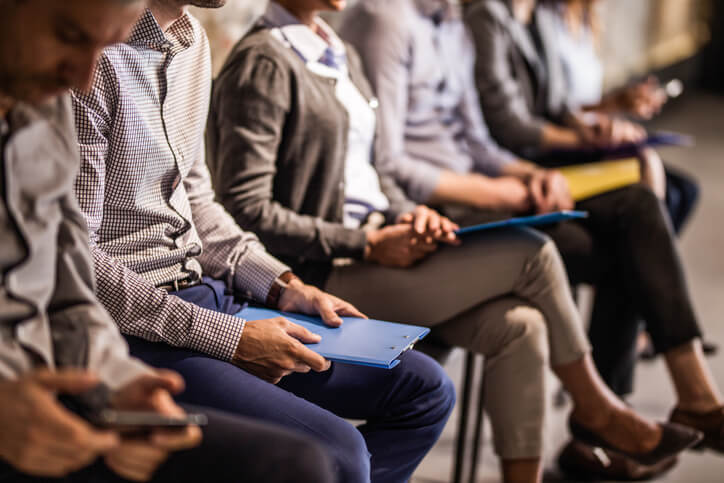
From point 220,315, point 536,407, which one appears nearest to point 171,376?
point 220,315

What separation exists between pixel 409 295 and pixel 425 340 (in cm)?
12

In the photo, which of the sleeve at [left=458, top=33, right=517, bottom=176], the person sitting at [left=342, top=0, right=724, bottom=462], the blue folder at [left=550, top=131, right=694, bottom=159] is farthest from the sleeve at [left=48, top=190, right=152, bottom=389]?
the blue folder at [left=550, top=131, right=694, bottom=159]

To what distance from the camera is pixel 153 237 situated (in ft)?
3.69

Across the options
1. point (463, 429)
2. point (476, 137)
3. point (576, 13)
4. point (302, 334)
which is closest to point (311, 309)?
point (302, 334)

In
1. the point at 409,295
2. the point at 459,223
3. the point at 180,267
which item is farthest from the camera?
the point at 459,223

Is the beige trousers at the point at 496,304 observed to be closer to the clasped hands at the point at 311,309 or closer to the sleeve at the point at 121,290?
the clasped hands at the point at 311,309

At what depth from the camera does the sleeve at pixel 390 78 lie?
1.86 m

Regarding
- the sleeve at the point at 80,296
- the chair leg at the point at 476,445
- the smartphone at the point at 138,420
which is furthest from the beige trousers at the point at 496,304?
the smartphone at the point at 138,420

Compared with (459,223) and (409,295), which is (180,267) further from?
(459,223)

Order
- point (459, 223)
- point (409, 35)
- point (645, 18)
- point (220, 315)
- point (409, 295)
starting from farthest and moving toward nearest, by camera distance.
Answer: point (645, 18) → point (409, 35) → point (459, 223) → point (409, 295) → point (220, 315)

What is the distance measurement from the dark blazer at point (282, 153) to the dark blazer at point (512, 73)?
3.59 ft

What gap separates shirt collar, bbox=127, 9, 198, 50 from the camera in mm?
1075

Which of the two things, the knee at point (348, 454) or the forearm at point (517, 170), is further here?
the forearm at point (517, 170)

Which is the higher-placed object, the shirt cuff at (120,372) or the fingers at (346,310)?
the shirt cuff at (120,372)
